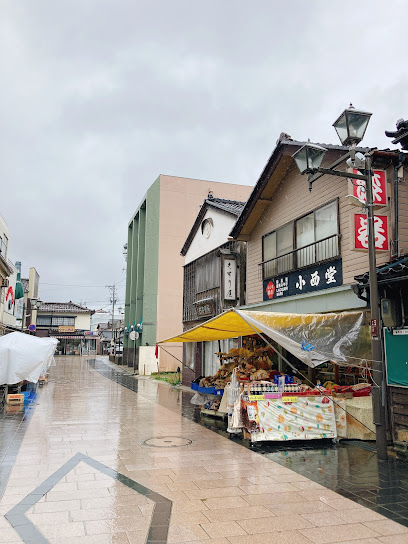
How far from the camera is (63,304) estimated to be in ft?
261

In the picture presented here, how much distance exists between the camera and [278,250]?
14.6m

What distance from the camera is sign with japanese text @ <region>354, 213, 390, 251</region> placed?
9.45 m

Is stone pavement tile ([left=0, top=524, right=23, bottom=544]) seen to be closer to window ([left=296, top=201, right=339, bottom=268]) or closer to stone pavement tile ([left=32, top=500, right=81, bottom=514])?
stone pavement tile ([left=32, top=500, right=81, bottom=514])

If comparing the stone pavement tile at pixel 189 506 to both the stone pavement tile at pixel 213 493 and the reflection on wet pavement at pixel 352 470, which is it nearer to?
the stone pavement tile at pixel 213 493

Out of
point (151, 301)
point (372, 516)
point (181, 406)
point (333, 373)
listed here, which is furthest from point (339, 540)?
point (151, 301)

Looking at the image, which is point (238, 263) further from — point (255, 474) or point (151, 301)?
point (151, 301)

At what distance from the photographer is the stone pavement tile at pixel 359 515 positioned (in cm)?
534

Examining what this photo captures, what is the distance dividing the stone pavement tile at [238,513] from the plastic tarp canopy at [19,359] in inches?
482

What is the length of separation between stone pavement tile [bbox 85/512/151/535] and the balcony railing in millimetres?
8001

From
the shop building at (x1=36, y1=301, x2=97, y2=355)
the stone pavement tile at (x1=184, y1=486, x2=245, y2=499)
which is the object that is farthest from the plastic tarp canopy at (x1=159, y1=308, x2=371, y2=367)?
the shop building at (x1=36, y1=301, x2=97, y2=355)

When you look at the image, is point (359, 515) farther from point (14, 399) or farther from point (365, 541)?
point (14, 399)

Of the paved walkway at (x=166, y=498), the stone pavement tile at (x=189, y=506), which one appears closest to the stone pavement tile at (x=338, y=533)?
the paved walkway at (x=166, y=498)

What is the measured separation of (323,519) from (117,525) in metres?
2.49

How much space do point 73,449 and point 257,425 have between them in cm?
392
